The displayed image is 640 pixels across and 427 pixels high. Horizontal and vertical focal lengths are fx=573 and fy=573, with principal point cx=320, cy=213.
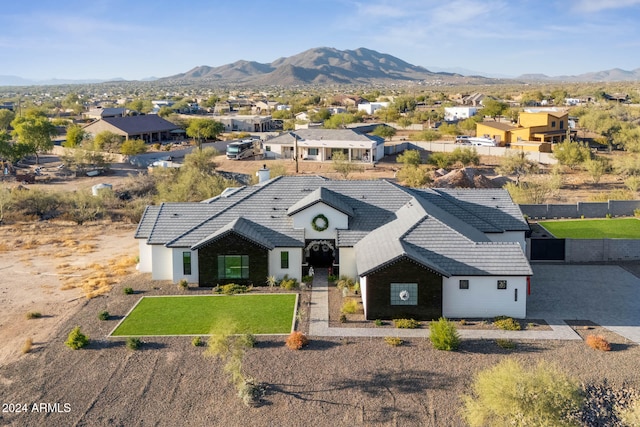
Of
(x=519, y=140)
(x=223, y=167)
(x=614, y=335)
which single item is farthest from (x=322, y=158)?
(x=614, y=335)

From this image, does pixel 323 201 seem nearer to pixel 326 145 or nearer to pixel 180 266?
pixel 180 266

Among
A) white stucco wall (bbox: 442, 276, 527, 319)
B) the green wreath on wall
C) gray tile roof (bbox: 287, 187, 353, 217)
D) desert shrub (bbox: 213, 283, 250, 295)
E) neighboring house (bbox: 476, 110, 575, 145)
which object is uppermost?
neighboring house (bbox: 476, 110, 575, 145)

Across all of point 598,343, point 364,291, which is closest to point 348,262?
point 364,291

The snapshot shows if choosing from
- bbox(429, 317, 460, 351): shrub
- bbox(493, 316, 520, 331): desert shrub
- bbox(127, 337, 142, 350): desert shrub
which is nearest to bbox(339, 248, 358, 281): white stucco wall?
bbox(493, 316, 520, 331): desert shrub

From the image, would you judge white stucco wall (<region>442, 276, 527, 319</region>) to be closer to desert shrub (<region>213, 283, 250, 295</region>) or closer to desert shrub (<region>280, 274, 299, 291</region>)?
desert shrub (<region>280, 274, 299, 291</region>)

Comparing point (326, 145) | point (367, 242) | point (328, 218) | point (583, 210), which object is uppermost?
point (326, 145)

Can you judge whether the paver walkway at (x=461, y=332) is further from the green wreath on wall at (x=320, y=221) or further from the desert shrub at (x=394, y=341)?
the green wreath on wall at (x=320, y=221)
